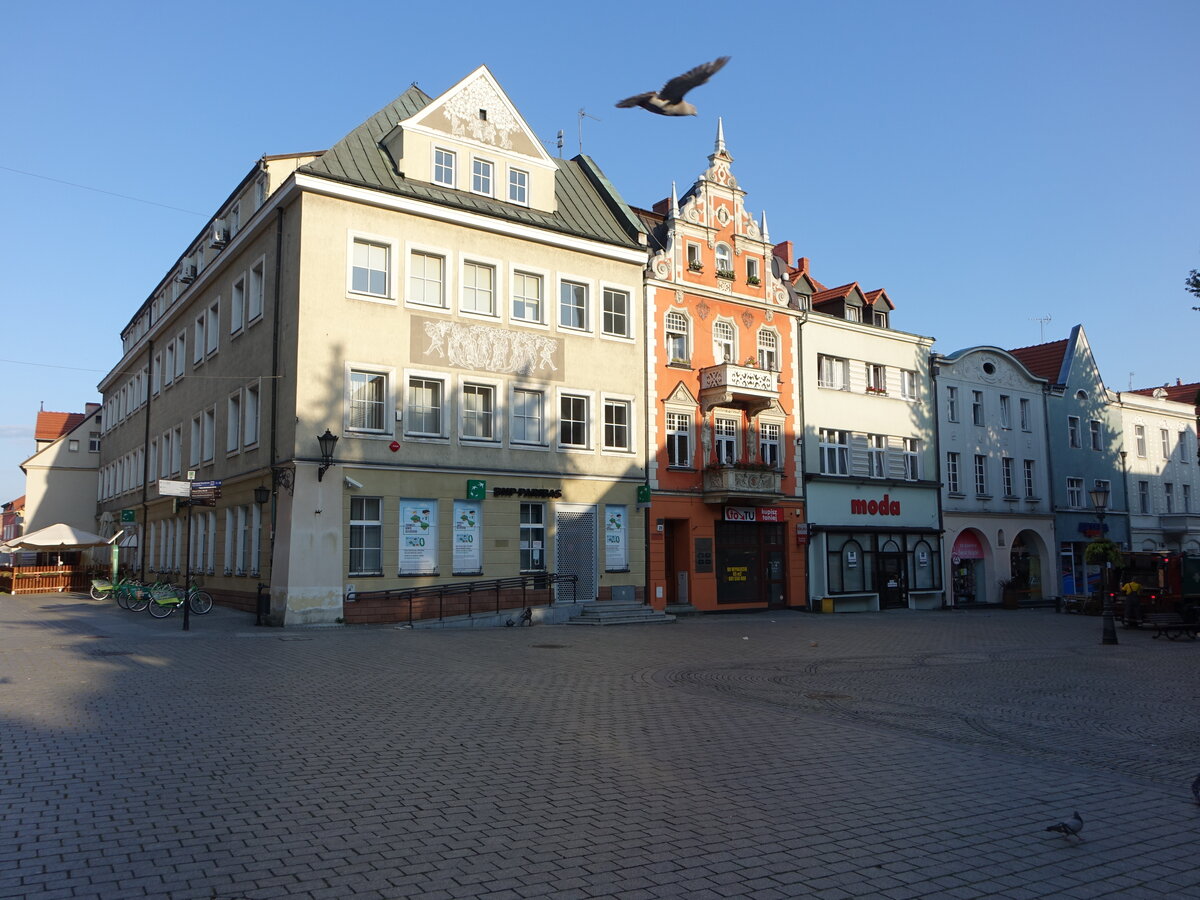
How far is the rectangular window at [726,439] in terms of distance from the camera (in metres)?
33.8

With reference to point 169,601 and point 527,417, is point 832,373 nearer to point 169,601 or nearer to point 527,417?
point 527,417

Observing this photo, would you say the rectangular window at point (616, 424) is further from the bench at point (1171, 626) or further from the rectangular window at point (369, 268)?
the bench at point (1171, 626)

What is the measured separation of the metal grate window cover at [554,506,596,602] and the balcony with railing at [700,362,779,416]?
21.0 ft

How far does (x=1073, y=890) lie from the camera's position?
17.5ft

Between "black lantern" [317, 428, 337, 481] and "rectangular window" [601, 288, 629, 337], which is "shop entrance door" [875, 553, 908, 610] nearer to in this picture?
"rectangular window" [601, 288, 629, 337]

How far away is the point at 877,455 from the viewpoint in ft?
130

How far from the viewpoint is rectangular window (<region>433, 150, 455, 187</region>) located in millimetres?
28062

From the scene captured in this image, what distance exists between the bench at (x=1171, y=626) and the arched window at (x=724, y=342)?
51.7ft

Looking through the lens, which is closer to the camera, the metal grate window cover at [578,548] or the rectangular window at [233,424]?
the metal grate window cover at [578,548]

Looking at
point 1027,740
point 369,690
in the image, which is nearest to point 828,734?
point 1027,740

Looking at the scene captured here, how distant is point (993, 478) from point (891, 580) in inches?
354

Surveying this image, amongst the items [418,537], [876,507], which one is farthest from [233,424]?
[876,507]

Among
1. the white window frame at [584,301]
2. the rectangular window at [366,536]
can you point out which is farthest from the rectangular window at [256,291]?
the white window frame at [584,301]

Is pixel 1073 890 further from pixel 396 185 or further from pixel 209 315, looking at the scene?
pixel 209 315
